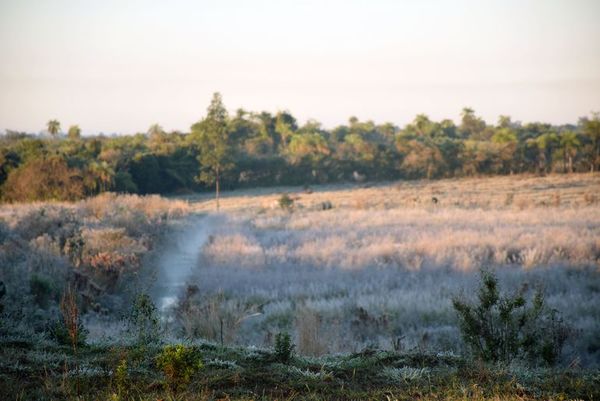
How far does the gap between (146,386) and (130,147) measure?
183ft

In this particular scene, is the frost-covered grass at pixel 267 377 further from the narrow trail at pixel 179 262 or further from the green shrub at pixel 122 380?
the narrow trail at pixel 179 262

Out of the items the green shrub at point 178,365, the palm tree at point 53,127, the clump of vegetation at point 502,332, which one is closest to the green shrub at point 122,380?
the green shrub at point 178,365

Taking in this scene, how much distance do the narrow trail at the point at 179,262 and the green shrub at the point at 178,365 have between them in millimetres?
6817

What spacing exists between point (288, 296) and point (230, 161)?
26.4 meters

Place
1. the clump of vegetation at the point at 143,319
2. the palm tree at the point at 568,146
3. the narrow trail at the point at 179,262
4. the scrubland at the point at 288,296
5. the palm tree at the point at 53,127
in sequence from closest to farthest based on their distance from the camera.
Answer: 1. the scrubland at the point at 288,296
2. the clump of vegetation at the point at 143,319
3. the narrow trail at the point at 179,262
4. the palm tree at the point at 568,146
5. the palm tree at the point at 53,127

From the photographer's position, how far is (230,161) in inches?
1523

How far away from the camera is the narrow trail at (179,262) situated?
13.2 metres

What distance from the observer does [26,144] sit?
45.8m

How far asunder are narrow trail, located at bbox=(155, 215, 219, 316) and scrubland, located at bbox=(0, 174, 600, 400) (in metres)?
0.11

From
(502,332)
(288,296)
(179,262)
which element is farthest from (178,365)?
(179,262)

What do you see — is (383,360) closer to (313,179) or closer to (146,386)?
(146,386)

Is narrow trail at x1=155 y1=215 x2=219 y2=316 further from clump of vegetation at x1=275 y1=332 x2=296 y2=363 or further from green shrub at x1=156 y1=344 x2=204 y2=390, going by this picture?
green shrub at x1=156 y1=344 x2=204 y2=390

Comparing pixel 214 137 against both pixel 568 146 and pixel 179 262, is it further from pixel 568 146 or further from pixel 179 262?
pixel 568 146

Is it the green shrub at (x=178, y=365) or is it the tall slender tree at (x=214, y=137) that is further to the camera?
the tall slender tree at (x=214, y=137)
